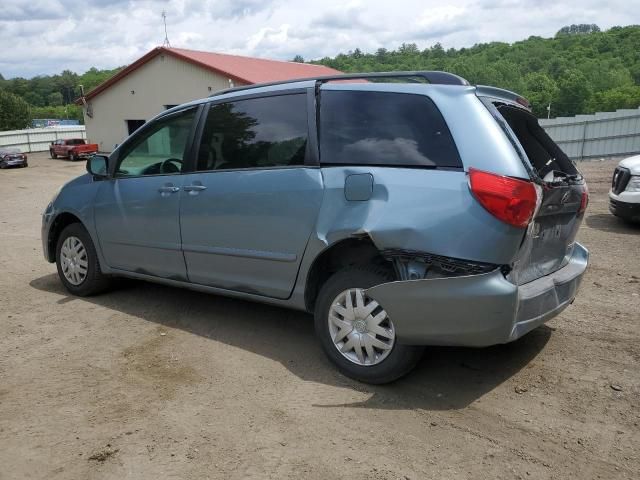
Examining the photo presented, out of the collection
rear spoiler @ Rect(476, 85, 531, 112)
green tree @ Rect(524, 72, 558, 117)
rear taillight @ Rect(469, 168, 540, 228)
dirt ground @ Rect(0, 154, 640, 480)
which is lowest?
dirt ground @ Rect(0, 154, 640, 480)

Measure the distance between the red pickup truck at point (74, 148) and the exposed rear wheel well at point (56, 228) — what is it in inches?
→ 1137

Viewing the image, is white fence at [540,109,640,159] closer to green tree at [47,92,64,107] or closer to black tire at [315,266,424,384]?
black tire at [315,266,424,384]

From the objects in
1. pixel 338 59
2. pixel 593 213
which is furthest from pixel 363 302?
pixel 338 59

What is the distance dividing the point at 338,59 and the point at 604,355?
65804mm

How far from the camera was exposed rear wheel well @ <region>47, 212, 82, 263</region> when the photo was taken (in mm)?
5551

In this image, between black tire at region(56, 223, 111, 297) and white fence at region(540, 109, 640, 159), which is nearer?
black tire at region(56, 223, 111, 297)

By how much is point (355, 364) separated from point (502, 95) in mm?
2006

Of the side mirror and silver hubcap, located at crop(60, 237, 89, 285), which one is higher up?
the side mirror

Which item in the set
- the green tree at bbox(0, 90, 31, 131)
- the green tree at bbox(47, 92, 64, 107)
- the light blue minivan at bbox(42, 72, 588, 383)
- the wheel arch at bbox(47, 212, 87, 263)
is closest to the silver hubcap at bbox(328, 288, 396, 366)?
the light blue minivan at bbox(42, 72, 588, 383)

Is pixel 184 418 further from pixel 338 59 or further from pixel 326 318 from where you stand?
pixel 338 59

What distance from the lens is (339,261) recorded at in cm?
374

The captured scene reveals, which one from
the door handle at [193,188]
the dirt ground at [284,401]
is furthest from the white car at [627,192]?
the door handle at [193,188]

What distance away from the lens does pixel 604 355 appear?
384 centimetres

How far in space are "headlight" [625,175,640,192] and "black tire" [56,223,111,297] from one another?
6.98 m
